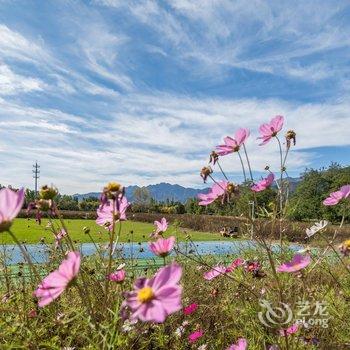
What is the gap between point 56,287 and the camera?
869 mm

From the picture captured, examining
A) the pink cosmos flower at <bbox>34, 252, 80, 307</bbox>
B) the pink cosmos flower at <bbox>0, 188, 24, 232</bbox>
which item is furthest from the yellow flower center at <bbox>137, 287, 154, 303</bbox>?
the pink cosmos flower at <bbox>0, 188, 24, 232</bbox>

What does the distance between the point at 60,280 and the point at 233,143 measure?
0.74 metres

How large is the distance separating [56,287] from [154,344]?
1.60 m

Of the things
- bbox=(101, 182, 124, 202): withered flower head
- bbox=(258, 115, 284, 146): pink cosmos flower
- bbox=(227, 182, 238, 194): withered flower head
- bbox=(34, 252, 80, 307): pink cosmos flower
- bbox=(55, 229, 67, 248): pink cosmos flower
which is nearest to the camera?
bbox=(34, 252, 80, 307): pink cosmos flower

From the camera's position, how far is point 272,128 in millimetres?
1571

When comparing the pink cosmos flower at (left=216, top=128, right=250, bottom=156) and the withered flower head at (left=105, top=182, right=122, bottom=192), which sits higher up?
the pink cosmos flower at (left=216, top=128, right=250, bottom=156)

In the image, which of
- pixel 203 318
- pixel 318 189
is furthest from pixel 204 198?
pixel 318 189

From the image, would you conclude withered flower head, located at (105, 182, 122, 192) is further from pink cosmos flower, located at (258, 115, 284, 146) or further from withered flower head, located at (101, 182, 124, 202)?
pink cosmos flower, located at (258, 115, 284, 146)

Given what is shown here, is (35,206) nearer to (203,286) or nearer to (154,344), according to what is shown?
(154,344)

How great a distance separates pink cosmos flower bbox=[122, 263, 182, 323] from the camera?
70cm

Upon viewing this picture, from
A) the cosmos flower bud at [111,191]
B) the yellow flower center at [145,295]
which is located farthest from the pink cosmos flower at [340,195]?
the yellow flower center at [145,295]

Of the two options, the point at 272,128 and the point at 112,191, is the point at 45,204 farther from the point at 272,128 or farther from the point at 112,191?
the point at 272,128

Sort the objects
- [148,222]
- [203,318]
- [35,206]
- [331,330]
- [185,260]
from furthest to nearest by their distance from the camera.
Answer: [148,222]
[185,260]
[203,318]
[331,330]
[35,206]

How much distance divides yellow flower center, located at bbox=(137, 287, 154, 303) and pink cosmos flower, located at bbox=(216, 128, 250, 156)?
74 cm
